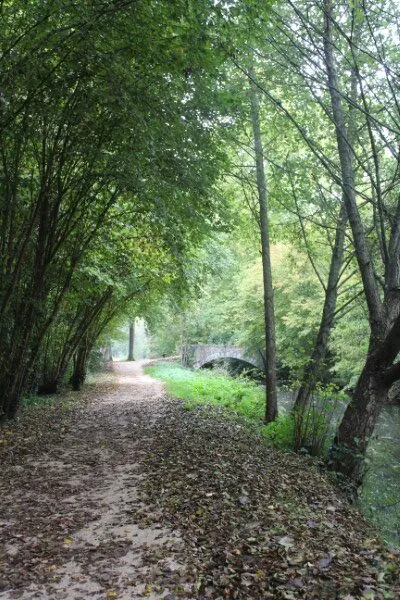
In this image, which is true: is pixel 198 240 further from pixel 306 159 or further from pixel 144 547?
pixel 144 547

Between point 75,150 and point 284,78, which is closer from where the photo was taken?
point 75,150

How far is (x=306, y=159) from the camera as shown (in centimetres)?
912

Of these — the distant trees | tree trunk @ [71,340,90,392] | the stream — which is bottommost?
the stream

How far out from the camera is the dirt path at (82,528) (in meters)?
3.39

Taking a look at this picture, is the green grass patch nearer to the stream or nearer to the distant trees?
the stream

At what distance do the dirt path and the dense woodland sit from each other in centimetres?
284

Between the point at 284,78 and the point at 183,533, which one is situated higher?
the point at 284,78

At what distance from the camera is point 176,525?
4.25 metres

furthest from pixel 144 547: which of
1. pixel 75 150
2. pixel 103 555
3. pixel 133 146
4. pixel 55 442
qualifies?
pixel 75 150

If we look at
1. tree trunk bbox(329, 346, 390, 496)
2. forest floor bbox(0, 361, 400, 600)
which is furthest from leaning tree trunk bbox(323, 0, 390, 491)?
forest floor bbox(0, 361, 400, 600)

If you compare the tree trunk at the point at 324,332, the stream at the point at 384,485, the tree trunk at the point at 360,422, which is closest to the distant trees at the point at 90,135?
the tree trunk at the point at 324,332

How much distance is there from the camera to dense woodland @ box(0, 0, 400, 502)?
552cm

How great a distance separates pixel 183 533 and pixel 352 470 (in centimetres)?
313

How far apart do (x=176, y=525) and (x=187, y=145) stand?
202 inches
